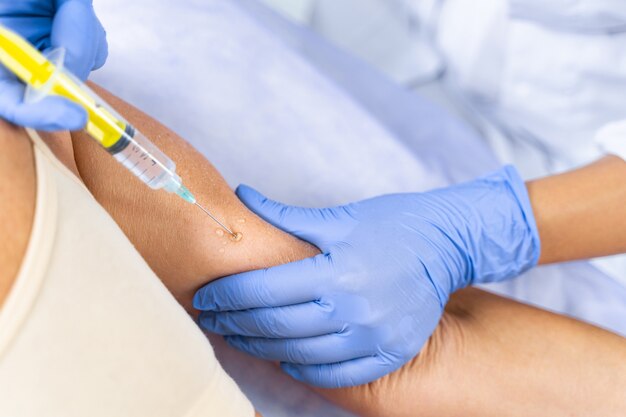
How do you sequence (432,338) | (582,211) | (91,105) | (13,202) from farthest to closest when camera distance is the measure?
(582,211) → (432,338) → (91,105) → (13,202)

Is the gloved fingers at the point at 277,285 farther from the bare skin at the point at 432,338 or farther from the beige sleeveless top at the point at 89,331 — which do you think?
the beige sleeveless top at the point at 89,331

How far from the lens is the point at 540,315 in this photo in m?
1.19

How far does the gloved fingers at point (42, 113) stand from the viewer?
74cm

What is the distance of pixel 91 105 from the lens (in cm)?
83

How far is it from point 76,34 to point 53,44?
0.11ft

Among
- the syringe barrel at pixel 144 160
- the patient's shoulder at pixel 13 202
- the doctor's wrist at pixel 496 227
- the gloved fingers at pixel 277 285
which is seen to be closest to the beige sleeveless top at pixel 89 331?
the patient's shoulder at pixel 13 202

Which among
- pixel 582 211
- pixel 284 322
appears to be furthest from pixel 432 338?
pixel 582 211

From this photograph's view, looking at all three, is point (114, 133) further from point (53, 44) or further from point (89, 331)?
point (89, 331)

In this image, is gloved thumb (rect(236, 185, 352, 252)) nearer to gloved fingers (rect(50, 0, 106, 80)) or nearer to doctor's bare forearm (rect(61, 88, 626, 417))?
doctor's bare forearm (rect(61, 88, 626, 417))

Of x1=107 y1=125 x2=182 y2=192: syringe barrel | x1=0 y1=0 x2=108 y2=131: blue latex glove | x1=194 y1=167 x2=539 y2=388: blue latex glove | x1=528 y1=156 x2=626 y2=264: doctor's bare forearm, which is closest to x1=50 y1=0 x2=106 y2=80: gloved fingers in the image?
→ x1=0 y1=0 x2=108 y2=131: blue latex glove

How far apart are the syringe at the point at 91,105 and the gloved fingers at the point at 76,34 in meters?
0.04

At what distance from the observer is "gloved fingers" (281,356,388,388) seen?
1085 millimetres

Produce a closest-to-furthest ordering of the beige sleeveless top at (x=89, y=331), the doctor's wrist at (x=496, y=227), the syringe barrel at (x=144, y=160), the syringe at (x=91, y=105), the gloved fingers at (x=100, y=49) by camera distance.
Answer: the beige sleeveless top at (x=89, y=331)
the syringe at (x=91, y=105)
the syringe barrel at (x=144, y=160)
the gloved fingers at (x=100, y=49)
the doctor's wrist at (x=496, y=227)

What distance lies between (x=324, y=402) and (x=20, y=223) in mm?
702
